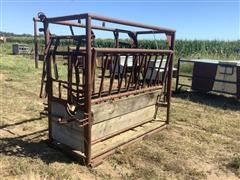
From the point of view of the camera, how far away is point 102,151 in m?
4.45

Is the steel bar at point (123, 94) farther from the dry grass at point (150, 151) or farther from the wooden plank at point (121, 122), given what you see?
the dry grass at point (150, 151)

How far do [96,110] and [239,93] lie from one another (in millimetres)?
5652

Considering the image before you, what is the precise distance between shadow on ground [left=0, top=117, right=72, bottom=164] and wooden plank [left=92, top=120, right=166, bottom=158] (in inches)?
18.6

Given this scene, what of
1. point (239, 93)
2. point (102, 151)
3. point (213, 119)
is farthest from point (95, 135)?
point (239, 93)

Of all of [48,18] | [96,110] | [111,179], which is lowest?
[111,179]

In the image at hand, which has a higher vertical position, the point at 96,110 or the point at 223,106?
the point at 96,110

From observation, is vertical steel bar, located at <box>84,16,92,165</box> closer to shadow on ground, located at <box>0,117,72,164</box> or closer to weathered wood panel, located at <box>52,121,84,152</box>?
weathered wood panel, located at <box>52,121,84,152</box>

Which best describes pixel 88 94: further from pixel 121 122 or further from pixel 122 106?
pixel 121 122

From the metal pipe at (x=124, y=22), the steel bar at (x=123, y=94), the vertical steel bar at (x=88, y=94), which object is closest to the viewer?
the vertical steel bar at (x=88, y=94)

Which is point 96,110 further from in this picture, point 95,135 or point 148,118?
point 148,118

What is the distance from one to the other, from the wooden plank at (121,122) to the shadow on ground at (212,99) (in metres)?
2.96

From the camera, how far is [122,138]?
502 cm

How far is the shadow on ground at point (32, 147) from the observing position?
4.34 meters

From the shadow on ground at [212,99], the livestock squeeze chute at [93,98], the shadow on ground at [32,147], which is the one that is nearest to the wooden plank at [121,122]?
the livestock squeeze chute at [93,98]
